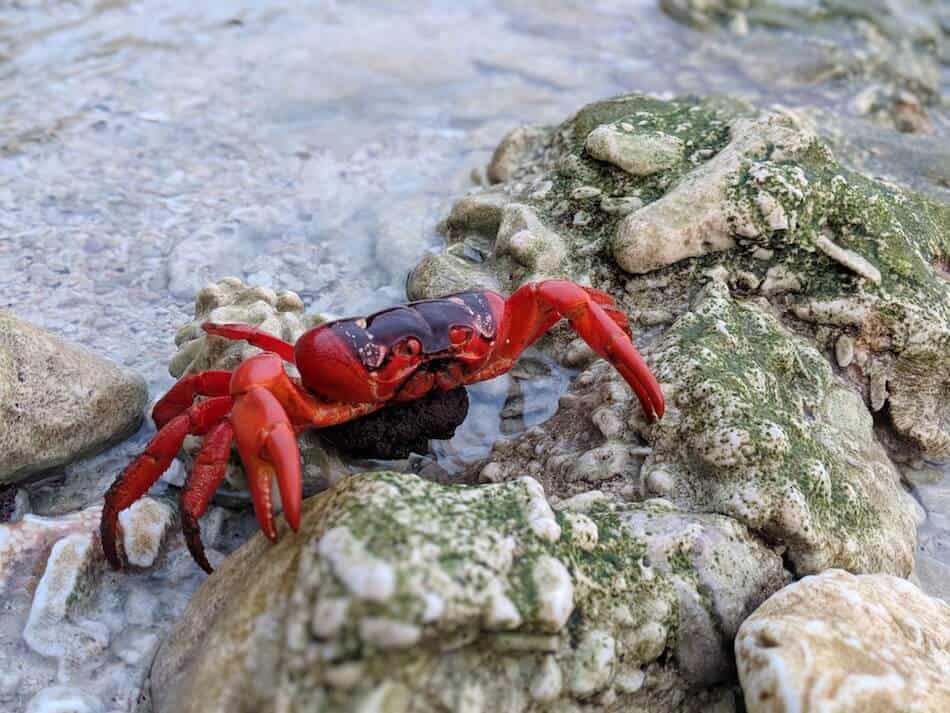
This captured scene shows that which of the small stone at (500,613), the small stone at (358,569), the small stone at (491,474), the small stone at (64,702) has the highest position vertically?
the small stone at (358,569)

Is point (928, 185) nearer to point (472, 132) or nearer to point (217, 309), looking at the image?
point (472, 132)

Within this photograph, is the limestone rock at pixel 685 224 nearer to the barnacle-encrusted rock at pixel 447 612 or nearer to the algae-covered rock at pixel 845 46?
the barnacle-encrusted rock at pixel 447 612

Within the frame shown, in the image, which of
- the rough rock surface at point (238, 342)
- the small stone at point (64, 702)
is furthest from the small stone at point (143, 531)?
the small stone at point (64, 702)

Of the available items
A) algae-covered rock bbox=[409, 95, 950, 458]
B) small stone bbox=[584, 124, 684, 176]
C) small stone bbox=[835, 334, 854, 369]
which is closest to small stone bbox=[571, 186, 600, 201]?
algae-covered rock bbox=[409, 95, 950, 458]

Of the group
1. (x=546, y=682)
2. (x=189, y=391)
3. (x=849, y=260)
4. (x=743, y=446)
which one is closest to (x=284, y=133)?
(x=189, y=391)

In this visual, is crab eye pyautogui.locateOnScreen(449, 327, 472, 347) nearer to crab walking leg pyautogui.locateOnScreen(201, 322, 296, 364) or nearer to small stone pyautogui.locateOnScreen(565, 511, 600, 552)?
crab walking leg pyautogui.locateOnScreen(201, 322, 296, 364)

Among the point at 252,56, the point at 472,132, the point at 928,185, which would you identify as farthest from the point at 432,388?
the point at 252,56
